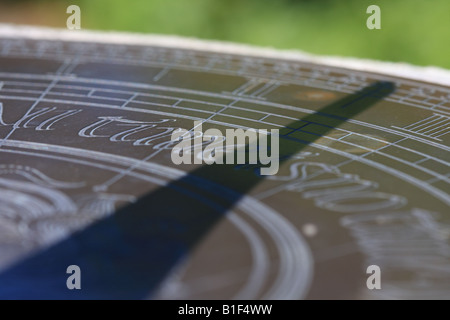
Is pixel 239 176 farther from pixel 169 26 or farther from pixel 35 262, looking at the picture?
pixel 169 26

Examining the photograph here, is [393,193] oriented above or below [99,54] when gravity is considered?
below

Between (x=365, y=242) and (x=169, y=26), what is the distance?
3.05 m

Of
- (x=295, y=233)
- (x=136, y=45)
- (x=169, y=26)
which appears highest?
(x=169, y=26)

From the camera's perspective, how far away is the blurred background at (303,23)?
12.3 ft

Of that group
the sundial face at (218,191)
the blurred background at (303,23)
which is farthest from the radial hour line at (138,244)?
the blurred background at (303,23)

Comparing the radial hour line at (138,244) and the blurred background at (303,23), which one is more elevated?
the blurred background at (303,23)

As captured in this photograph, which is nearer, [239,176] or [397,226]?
[397,226]

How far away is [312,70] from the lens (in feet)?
7.64

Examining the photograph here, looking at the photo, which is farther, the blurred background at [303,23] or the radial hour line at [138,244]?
the blurred background at [303,23]

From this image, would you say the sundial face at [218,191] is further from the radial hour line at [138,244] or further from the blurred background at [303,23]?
the blurred background at [303,23]

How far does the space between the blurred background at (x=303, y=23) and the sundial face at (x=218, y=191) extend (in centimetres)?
163
